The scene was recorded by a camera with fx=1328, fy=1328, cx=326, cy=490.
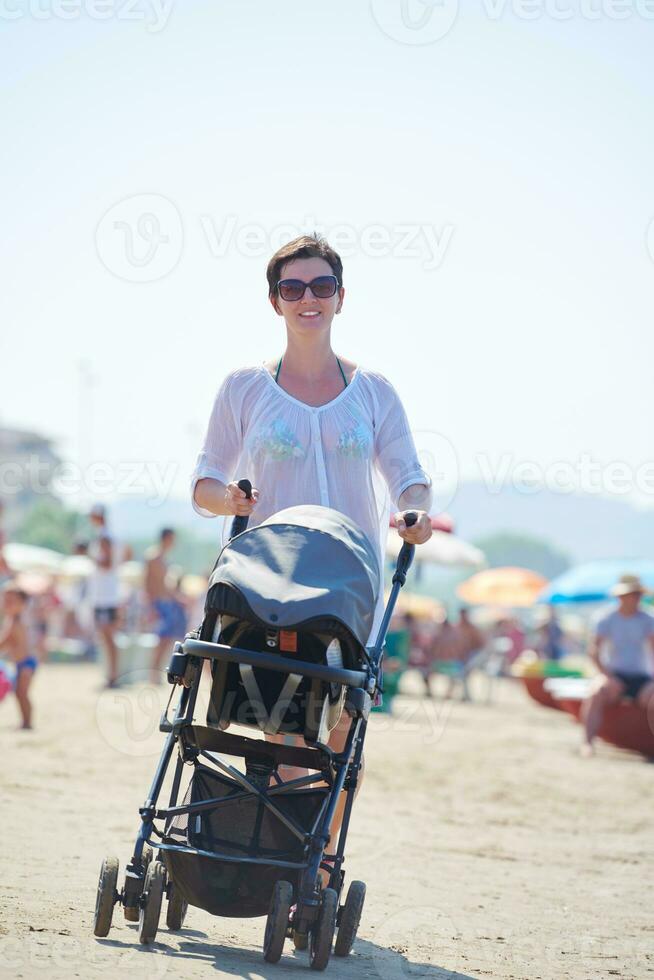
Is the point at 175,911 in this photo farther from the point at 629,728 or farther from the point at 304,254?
the point at 629,728

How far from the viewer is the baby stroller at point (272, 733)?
3.72 m

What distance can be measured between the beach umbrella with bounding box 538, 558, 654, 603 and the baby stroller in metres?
13.4

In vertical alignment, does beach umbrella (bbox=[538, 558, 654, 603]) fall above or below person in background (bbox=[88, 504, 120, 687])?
above

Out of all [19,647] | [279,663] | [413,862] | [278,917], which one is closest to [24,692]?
[19,647]

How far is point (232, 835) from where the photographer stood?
154 inches

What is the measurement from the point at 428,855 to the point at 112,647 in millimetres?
9081

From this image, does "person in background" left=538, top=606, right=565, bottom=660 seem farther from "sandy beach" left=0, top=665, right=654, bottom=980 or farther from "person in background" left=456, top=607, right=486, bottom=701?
"sandy beach" left=0, top=665, right=654, bottom=980

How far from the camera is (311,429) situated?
4316 millimetres

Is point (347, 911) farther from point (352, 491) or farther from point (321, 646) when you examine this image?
point (352, 491)

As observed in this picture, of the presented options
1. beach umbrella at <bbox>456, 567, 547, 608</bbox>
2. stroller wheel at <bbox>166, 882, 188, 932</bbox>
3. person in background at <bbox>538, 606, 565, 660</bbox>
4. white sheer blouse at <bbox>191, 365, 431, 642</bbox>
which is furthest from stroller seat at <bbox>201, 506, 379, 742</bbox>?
beach umbrella at <bbox>456, 567, 547, 608</bbox>

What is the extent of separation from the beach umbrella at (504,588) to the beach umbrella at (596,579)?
665 cm

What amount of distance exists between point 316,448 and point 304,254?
69 centimetres


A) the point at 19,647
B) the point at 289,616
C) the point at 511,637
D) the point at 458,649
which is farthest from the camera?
the point at 511,637

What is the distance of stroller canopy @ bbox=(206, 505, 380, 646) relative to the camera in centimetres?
369
